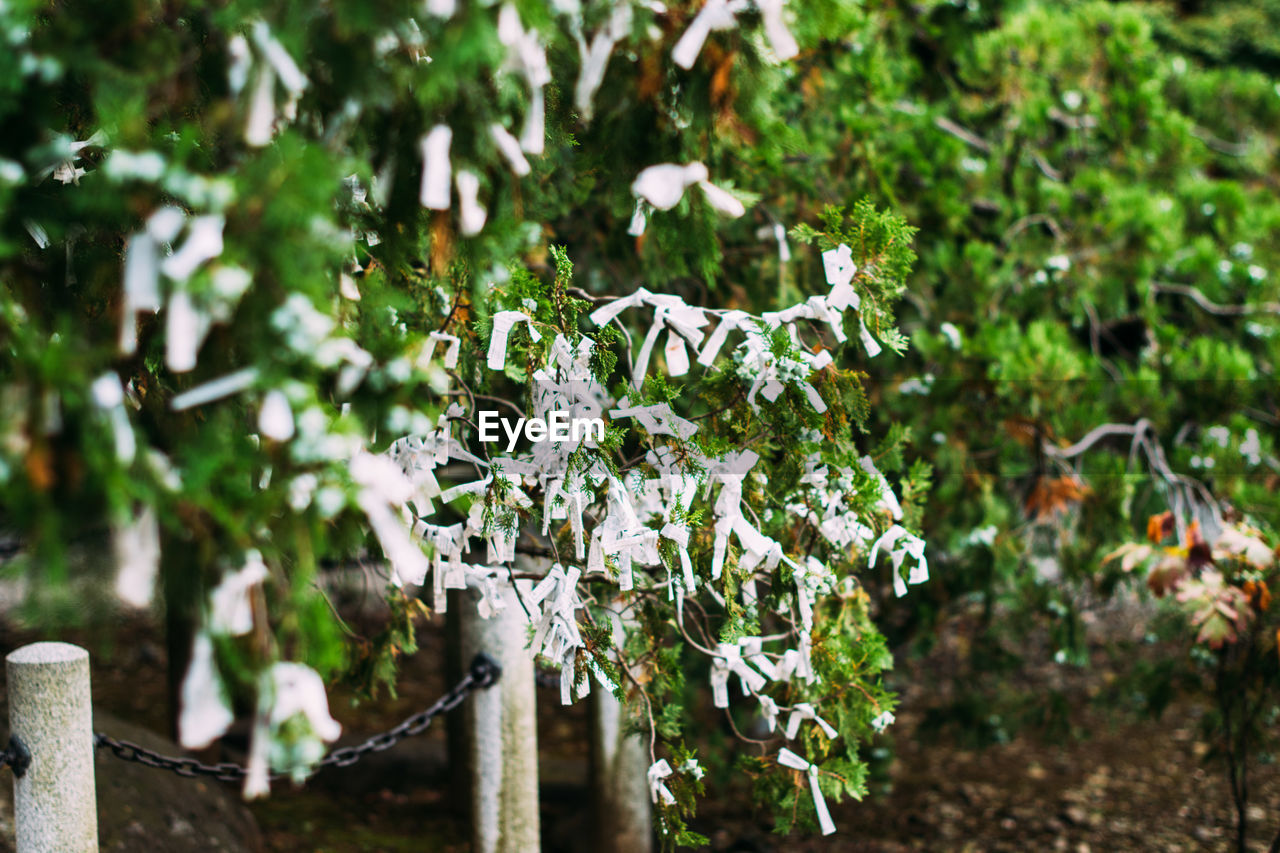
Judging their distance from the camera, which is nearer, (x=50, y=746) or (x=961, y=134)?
(x=50, y=746)

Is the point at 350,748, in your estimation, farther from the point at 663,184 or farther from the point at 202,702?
the point at 663,184

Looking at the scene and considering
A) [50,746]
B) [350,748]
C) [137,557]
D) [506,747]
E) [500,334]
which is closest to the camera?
[137,557]

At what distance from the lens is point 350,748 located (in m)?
2.73

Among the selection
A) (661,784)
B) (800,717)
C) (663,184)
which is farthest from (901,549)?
(663,184)

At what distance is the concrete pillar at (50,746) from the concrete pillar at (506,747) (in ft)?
3.39

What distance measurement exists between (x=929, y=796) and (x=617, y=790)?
6.64 ft

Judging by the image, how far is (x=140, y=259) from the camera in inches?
38.3

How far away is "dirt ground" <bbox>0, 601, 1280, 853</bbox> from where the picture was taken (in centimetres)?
422

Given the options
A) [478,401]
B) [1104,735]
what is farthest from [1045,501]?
[1104,735]

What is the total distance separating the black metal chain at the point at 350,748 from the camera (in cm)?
237

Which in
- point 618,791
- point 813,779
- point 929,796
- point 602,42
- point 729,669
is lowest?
point 929,796

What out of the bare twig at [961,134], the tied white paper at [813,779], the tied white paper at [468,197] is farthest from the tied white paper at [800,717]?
the bare twig at [961,134]

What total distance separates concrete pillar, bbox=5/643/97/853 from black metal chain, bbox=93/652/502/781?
0.57 feet

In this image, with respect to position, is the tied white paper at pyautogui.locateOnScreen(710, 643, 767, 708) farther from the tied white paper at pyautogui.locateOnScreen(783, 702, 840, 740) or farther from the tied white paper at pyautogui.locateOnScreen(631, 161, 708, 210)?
the tied white paper at pyautogui.locateOnScreen(631, 161, 708, 210)
